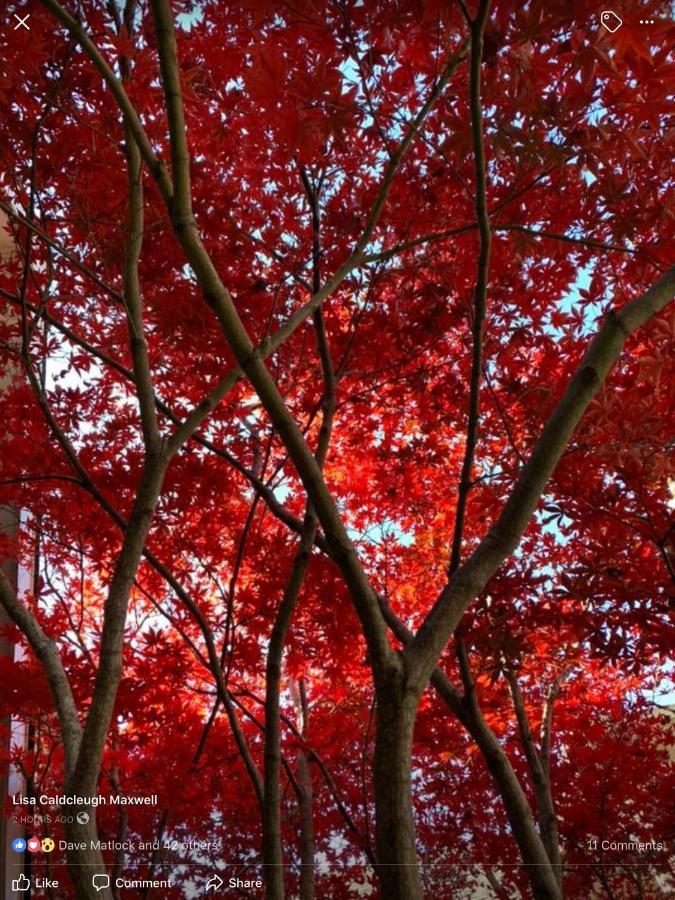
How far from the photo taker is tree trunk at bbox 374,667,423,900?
5.15 feet

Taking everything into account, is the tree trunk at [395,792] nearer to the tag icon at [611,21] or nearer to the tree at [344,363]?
the tree at [344,363]

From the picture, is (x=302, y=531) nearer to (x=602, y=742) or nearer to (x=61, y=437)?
(x=61, y=437)

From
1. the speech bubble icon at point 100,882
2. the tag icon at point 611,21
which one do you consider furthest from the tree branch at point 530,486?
the speech bubble icon at point 100,882

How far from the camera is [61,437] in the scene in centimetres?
255

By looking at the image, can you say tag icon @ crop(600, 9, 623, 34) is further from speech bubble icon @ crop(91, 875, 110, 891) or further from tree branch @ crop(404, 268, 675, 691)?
speech bubble icon @ crop(91, 875, 110, 891)

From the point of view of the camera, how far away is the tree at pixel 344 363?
1836 mm

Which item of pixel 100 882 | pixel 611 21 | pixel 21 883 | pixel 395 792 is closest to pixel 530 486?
pixel 395 792

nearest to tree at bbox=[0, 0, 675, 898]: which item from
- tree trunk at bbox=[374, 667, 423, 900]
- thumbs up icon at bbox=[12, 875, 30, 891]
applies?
tree trunk at bbox=[374, 667, 423, 900]

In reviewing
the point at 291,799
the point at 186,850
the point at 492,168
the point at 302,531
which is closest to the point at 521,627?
the point at 302,531

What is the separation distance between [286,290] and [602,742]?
13.2ft

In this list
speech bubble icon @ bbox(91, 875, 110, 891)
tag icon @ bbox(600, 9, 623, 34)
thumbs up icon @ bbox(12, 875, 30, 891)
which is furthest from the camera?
thumbs up icon @ bbox(12, 875, 30, 891)

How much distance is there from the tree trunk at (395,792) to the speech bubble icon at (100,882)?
0.79 metres

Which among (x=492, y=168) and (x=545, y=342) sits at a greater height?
(x=492, y=168)

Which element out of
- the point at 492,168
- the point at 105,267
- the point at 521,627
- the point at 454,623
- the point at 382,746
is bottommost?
the point at 382,746
